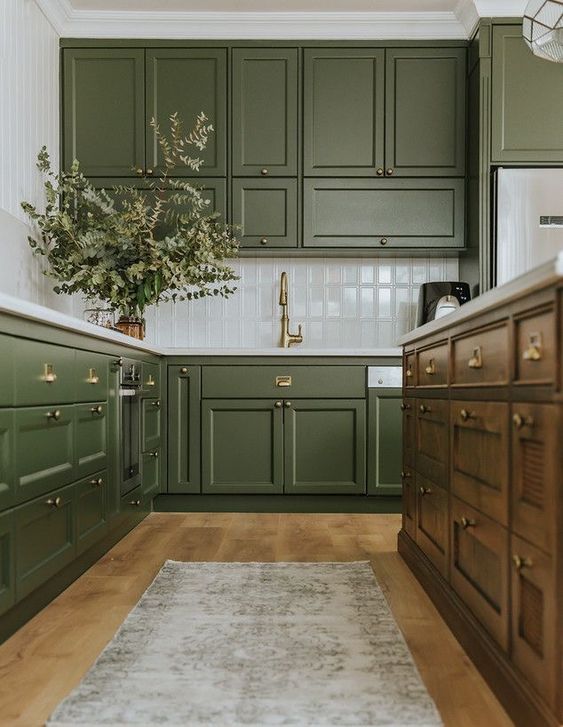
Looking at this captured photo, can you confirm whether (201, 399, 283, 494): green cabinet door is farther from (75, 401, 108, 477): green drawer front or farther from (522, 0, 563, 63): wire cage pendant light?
(522, 0, 563, 63): wire cage pendant light

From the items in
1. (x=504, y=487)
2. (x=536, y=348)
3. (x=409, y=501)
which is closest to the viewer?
(x=536, y=348)

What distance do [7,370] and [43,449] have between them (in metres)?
0.34

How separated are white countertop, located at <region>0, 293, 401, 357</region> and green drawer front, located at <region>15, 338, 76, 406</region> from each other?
0.25ft

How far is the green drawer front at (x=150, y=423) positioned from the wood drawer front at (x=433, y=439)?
1.38m

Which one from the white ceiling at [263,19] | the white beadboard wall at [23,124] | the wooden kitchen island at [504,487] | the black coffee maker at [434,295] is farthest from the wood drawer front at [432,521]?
the white ceiling at [263,19]

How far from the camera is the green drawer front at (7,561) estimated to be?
5.66 ft

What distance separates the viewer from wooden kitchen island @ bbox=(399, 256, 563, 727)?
1216 mm

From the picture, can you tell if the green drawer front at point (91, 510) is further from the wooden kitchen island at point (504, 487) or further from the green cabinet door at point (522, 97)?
the green cabinet door at point (522, 97)

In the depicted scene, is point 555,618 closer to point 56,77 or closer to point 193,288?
point 193,288

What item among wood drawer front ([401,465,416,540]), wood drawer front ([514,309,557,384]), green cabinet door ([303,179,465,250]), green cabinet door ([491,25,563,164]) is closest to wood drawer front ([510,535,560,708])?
wood drawer front ([514,309,557,384])

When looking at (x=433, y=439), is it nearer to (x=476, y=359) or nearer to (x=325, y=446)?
(x=476, y=359)

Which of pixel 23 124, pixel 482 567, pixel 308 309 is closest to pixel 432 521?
pixel 482 567

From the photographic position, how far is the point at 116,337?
277 centimetres

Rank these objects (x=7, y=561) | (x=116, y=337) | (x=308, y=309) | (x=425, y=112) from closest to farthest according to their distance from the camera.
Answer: (x=7, y=561)
(x=116, y=337)
(x=425, y=112)
(x=308, y=309)
